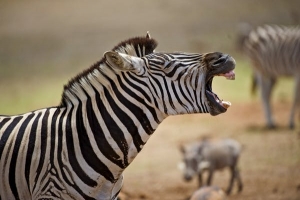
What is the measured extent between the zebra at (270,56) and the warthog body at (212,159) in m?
3.53

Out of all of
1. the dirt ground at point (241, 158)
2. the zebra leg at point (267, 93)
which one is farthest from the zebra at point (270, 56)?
the dirt ground at point (241, 158)

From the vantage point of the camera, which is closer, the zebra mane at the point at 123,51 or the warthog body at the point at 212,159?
the zebra mane at the point at 123,51

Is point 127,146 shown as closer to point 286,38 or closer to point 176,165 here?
point 176,165

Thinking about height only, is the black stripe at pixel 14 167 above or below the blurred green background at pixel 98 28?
above

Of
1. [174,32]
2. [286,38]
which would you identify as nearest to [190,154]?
[286,38]

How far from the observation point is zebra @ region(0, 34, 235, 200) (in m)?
4.74

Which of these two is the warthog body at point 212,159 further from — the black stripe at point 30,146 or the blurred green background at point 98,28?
the blurred green background at point 98,28

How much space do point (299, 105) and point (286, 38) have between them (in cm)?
161

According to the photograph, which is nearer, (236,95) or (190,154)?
(190,154)

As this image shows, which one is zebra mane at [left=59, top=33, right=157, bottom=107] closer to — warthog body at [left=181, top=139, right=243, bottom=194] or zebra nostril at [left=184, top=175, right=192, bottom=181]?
warthog body at [left=181, top=139, right=243, bottom=194]

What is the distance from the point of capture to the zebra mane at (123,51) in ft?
16.1

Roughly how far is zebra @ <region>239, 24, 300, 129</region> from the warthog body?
353 cm

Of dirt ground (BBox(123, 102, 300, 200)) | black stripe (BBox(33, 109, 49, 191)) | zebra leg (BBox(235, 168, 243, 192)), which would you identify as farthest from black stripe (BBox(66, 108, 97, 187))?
zebra leg (BBox(235, 168, 243, 192))

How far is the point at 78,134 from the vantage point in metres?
4.86
